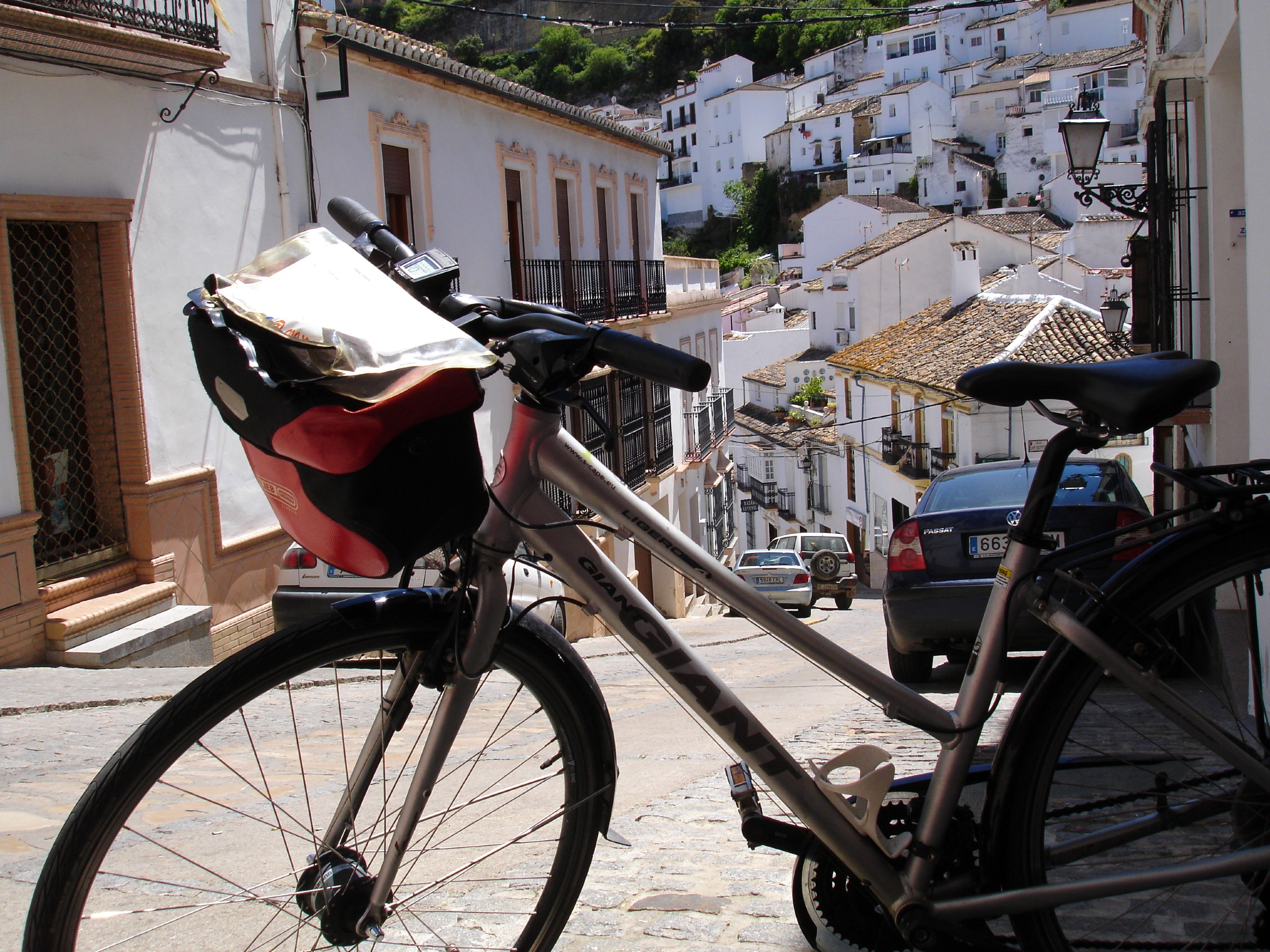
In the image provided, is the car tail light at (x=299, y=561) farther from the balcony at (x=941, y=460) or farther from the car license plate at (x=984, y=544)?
the balcony at (x=941, y=460)

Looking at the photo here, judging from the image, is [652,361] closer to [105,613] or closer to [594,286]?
[105,613]

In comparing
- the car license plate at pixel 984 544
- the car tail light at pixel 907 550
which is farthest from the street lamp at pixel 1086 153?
the car tail light at pixel 907 550

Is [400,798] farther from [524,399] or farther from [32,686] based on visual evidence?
[32,686]

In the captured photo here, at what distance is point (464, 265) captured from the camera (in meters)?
15.0

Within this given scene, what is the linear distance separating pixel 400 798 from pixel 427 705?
160mm

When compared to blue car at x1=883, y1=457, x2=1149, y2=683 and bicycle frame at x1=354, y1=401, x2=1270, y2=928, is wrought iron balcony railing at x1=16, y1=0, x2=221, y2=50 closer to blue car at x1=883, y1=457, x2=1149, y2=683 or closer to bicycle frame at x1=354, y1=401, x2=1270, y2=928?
blue car at x1=883, y1=457, x2=1149, y2=683

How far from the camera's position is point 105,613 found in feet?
28.3

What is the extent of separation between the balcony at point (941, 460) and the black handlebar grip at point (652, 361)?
77.9 ft

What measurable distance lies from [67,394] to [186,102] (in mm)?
2536

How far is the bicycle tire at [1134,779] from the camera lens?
6.15ft

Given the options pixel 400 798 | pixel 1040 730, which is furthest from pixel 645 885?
pixel 1040 730

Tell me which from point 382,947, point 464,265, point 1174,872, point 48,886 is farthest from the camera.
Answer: point 464,265

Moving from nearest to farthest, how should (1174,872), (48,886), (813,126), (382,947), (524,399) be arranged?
(48,886), (524,399), (1174,872), (382,947), (813,126)

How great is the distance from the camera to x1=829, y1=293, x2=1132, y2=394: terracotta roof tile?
2259cm
